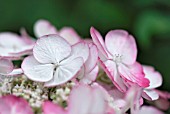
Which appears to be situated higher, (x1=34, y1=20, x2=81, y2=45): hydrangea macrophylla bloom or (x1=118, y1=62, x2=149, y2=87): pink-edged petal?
(x1=34, y1=20, x2=81, y2=45): hydrangea macrophylla bloom

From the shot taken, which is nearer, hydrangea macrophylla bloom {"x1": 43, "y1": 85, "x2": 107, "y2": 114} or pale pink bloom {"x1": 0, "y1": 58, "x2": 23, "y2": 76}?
hydrangea macrophylla bloom {"x1": 43, "y1": 85, "x2": 107, "y2": 114}

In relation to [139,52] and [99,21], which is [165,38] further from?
[99,21]

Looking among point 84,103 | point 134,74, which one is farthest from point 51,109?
point 134,74

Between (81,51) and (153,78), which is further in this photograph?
(153,78)

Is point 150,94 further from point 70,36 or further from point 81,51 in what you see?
point 70,36

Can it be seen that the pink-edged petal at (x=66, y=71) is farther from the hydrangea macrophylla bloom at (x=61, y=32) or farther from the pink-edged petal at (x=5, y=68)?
the hydrangea macrophylla bloom at (x=61, y=32)

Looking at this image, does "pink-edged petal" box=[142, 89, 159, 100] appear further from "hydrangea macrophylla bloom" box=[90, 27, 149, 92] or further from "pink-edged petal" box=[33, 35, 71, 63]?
"pink-edged petal" box=[33, 35, 71, 63]

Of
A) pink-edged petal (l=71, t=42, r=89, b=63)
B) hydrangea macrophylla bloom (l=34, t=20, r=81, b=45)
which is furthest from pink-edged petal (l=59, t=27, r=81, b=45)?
pink-edged petal (l=71, t=42, r=89, b=63)

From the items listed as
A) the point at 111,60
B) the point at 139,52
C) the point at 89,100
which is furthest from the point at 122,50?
the point at 139,52
